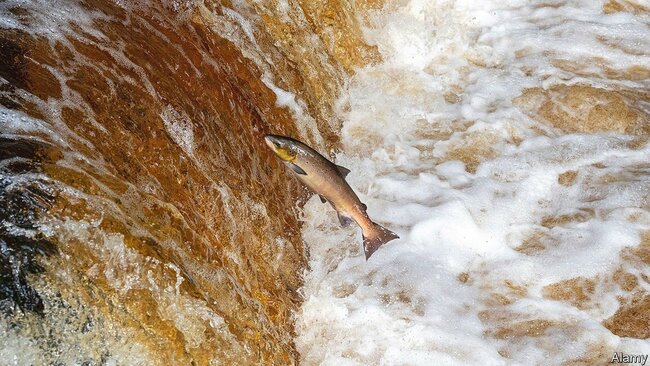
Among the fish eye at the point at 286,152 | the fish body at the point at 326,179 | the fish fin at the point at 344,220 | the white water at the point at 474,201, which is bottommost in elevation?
the white water at the point at 474,201

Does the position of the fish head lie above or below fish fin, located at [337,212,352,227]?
above

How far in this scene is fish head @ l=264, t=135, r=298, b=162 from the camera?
9.93ft

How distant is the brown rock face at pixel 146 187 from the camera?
8.11 feet

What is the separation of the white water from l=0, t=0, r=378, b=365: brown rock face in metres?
0.40

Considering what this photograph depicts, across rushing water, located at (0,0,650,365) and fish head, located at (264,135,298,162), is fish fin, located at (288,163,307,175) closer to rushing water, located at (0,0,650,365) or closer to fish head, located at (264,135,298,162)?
fish head, located at (264,135,298,162)

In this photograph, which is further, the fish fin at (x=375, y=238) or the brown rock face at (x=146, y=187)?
the fish fin at (x=375, y=238)

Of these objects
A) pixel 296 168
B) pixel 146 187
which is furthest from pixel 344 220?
pixel 146 187

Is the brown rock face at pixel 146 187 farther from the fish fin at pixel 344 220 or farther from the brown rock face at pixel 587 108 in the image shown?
the brown rock face at pixel 587 108

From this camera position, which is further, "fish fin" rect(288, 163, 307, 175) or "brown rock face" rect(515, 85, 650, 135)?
"brown rock face" rect(515, 85, 650, 135)

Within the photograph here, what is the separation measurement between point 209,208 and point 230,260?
10.7 inches

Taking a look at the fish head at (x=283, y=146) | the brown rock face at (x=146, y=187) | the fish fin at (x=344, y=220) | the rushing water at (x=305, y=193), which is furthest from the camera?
the fish fin at (x=344, y=220)

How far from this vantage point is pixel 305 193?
4.08 metres

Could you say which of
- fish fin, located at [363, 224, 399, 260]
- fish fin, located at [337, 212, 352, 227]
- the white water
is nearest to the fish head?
fish fin, located at [337, 212, 352, 227]

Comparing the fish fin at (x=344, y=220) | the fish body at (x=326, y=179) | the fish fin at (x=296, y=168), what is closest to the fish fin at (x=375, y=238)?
the fish body at (x=326, y=179)
